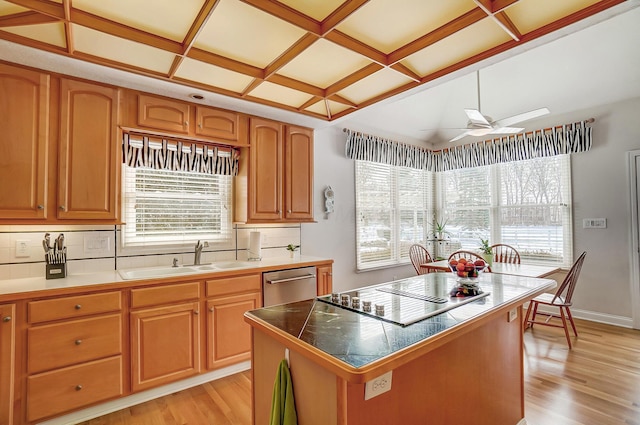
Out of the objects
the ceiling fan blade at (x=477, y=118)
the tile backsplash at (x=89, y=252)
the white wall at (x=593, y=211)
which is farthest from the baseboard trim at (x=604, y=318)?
the tile backsplash at (x=89, y=252)

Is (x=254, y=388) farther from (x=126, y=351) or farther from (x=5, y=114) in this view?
(x=5, y=114)

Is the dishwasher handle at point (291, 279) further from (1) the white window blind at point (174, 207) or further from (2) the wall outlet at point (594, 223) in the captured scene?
(2) the wall outlet at point (594, 223)

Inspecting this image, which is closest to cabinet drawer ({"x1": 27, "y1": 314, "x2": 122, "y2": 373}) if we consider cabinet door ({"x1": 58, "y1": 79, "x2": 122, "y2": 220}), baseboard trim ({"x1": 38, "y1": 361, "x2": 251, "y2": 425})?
baseboard trim ({"x1": 38, "y1": 361, "x2": 251, "y2": 425})

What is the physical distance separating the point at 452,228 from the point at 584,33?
306 centimetres

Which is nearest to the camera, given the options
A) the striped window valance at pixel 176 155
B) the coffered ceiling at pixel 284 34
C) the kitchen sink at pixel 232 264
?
the coffered ceiling at pixel 284 34

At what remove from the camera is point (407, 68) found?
2.46m

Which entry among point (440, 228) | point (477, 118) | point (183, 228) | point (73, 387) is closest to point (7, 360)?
point (73, 387)

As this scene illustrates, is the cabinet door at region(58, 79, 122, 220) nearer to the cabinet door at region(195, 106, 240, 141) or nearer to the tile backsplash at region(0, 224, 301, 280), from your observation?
the tile backsplash at region(0, 224, 301, 280)

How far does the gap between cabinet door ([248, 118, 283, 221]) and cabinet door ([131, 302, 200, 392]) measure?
1.10 meters

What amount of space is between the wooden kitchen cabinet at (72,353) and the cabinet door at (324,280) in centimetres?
175

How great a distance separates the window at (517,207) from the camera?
425 cm

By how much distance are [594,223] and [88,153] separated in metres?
5.36

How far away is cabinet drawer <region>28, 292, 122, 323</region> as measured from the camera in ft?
6.53

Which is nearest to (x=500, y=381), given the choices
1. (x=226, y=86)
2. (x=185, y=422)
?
(x=185, y=422)
